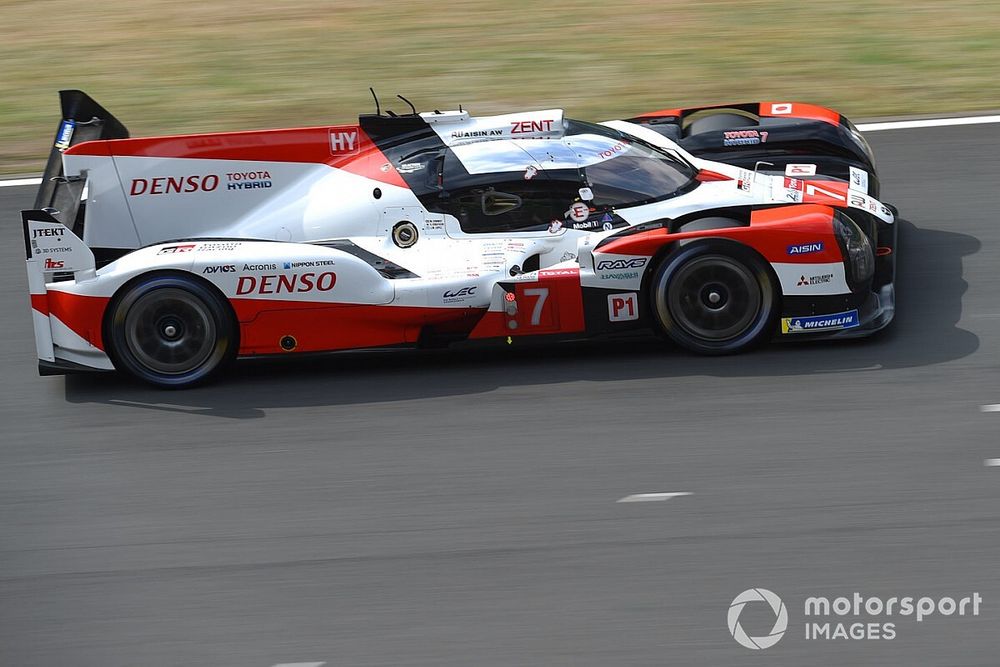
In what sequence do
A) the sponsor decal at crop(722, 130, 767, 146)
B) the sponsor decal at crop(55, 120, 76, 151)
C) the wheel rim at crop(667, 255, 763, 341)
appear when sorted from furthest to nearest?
1. the sponsor decal at crop(722, 130, 767, 146)
2. the sponsor decal at crop(55, 120, 76, 151)
3. the wheel rim at crop(667, 255, 763, 341)

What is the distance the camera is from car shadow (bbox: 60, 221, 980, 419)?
6.84m

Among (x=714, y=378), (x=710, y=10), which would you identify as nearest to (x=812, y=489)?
(x=714, y=378)

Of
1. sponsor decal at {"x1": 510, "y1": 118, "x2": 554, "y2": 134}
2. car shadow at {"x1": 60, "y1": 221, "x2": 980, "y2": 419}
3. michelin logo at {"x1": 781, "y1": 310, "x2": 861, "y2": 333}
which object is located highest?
sponsor decal at {"x1": 510, "y1": 118, "x2": 554, "y2": 134}

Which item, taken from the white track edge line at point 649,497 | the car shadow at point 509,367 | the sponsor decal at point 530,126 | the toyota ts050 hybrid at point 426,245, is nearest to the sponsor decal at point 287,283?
the toyota ts050 hybrid at point 426,245

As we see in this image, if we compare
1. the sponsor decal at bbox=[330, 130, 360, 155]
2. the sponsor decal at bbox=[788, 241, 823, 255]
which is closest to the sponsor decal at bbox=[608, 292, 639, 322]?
the sponsor decal at bbox=[788, 241, 823, 255]

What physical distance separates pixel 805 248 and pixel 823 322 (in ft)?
1.45

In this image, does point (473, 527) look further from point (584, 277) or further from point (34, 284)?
point (34, 284)

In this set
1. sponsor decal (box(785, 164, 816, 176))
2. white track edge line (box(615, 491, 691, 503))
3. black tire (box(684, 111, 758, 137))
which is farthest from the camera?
black tire (box(684, 111, 758, 137))

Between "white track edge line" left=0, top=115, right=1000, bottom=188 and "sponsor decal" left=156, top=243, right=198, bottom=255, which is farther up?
"white track edge line" left=0, top=115, right=1000, bottom=188

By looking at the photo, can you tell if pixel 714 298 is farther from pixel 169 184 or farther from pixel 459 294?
pixel 169 184

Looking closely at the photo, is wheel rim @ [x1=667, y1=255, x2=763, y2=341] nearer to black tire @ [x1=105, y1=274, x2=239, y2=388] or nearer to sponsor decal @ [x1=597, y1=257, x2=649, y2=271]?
sponsor decal @ [x1=597, y1=257, x2=649, y2=271]

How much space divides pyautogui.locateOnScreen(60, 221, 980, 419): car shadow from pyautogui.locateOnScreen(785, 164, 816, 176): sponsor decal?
95 centimetres

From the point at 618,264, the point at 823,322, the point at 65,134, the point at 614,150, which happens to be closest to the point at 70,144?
the point at 65,134

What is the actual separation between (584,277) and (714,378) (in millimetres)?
916
